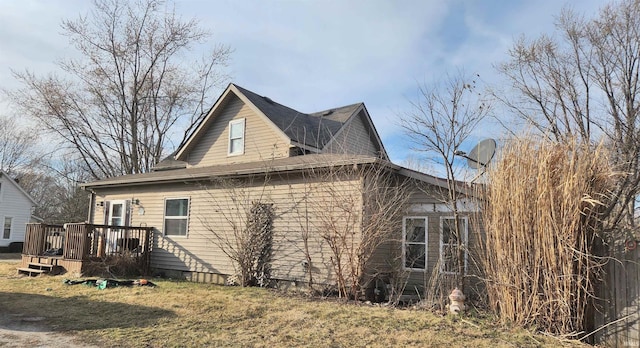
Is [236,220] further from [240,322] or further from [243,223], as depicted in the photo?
[240,322]

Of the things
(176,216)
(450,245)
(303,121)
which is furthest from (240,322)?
(303,121)

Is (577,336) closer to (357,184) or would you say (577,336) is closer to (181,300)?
(357,184)

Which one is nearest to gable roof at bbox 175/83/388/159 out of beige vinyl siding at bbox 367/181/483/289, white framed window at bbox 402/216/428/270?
beige vinyl siding at bbox 367/181/483/289

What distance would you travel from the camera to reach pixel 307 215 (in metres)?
10.4

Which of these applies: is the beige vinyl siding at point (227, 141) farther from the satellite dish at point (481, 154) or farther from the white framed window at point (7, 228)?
the white framed window at point (7, 228)

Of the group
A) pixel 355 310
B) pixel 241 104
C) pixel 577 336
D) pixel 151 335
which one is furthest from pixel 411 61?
pixel 151 335

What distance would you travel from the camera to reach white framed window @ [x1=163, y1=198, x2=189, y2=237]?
43.0 ft

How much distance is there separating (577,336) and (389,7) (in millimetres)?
7972

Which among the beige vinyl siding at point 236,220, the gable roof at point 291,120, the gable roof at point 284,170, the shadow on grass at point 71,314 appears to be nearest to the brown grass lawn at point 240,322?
the shadow on grass at point 71,314

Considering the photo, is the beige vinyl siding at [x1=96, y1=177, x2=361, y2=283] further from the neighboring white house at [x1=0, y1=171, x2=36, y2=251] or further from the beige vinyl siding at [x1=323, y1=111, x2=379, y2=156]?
the neighboring white house at [x1=0, y1=171, x2=36, y2=251]

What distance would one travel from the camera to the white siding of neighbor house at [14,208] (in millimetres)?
28672

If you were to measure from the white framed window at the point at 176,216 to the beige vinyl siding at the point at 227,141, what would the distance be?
2.54 metres

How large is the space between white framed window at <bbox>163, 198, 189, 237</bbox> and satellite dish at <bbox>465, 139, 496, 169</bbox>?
331 inches

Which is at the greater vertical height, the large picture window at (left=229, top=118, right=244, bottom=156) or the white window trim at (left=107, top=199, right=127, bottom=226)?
the large picture window at (left=229, top=118, right=244, bottom=156)
